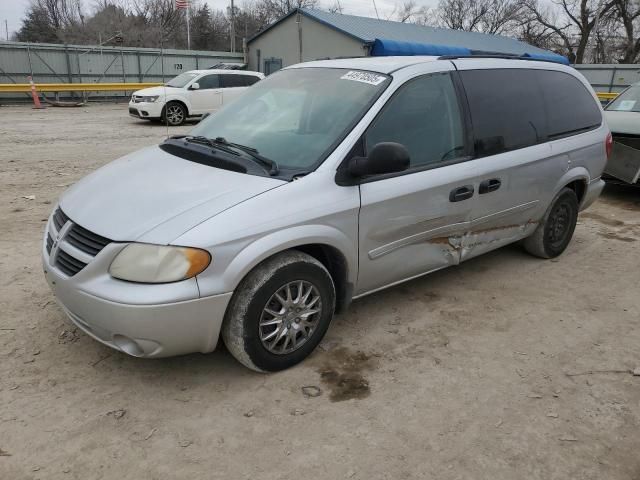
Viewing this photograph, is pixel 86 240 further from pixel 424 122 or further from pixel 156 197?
pixel 424 122

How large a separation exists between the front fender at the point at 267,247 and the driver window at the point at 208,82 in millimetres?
13844

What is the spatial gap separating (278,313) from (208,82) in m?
14.2

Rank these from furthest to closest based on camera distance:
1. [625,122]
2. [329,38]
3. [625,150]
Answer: [329,38]
[625,122]
[625,150]

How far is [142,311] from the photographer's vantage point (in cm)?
255

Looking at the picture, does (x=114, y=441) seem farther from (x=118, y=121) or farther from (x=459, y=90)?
(x=118, y=121)

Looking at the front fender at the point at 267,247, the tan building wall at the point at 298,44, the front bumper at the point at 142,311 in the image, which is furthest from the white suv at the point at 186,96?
the front bumper at the point at 142,311

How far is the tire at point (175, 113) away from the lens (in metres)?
15.3

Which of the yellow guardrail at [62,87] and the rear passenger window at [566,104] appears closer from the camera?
the rear passenger window at [566,104]

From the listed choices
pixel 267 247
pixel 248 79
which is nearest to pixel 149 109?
pixel 248 79

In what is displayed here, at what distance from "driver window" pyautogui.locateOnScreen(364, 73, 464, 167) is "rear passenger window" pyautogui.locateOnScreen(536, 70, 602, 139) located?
124 centimetres

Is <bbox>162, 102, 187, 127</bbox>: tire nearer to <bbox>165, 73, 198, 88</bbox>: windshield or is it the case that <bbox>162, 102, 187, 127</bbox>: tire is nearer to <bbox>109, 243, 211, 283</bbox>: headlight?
<bbox>165, 73, 198, 88</bbox>: windshield

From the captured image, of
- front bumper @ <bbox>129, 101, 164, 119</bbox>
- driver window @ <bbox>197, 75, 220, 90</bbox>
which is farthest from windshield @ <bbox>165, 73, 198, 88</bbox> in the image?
front bumper @ <bbox>129, 101, 164, 119</bbox>

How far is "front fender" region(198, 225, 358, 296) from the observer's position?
2670mm

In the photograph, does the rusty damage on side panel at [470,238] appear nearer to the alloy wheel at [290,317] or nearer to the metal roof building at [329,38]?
the alloy wheel at [290,317]
